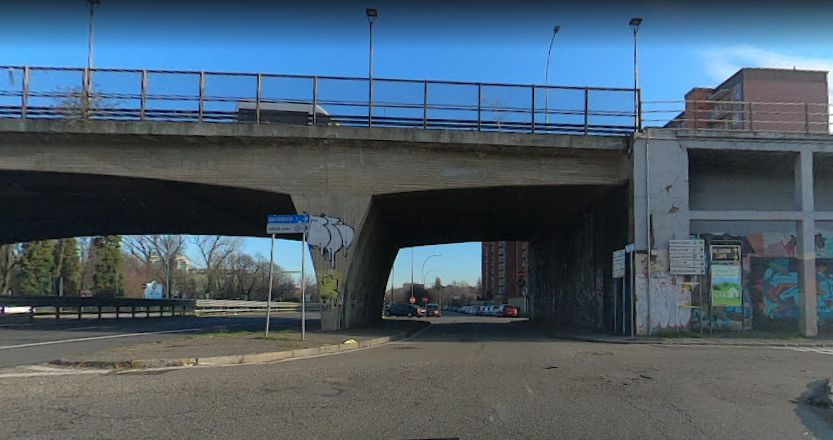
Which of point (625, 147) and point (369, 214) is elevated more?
point (625, 147)

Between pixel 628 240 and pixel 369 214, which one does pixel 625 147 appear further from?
pixel 369 214

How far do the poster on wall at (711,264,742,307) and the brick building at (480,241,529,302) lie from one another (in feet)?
261

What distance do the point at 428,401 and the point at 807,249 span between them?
1855 centimetres

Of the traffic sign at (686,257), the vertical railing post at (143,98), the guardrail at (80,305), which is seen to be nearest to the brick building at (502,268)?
the guardrail at (80,305)

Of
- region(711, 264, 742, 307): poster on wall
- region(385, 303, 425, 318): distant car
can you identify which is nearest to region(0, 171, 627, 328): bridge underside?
region(711, 264, 742, 307): poster on wall

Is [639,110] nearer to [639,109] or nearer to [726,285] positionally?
[639,109]

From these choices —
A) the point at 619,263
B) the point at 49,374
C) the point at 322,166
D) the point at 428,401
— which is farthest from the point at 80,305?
the point at 428,401

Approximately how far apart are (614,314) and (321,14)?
17.2m

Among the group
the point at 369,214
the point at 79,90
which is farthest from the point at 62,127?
the point at 369,214

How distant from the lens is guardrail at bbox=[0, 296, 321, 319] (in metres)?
30.9

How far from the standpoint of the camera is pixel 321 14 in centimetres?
1112

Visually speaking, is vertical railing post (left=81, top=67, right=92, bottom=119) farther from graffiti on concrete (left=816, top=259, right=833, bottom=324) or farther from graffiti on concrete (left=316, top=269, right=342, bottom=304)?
graffiti on concrete (left=816, top=259, right=833, bottom=324)

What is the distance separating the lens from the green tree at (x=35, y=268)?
61.1 meters

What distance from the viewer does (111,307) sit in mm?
36000
